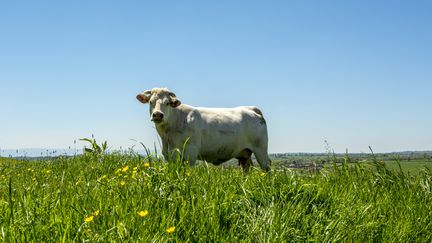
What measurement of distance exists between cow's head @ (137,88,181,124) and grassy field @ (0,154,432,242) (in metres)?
6.29

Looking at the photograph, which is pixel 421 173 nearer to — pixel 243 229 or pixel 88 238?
pixel 243 229

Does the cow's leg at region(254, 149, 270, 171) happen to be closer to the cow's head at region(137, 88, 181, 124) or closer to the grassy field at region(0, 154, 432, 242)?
the cow's head at region(137, 88, 181, 124)

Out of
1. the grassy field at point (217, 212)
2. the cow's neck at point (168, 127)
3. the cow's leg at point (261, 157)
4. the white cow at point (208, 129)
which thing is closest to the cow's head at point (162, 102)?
the white cow at point (208, 129)

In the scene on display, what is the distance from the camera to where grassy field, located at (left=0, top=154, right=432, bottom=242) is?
3.29 m

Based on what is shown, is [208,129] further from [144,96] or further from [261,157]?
[261,157]

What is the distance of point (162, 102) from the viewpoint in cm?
1216

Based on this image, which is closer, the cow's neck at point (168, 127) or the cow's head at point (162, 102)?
the cow's head at point (162, 102)

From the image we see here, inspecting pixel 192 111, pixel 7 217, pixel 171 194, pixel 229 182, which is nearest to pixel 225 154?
pixel 192 111

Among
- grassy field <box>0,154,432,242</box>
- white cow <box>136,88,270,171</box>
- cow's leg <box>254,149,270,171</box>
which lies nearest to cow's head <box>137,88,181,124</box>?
white cow <box>136,88,270,171</box>

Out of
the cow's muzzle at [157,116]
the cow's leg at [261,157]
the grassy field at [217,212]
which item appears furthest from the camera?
the cow's leg at [261,157]

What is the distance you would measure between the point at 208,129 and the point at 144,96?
2053 mm

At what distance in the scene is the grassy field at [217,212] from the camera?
3.29 meters

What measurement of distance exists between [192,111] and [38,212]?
9.42 meters

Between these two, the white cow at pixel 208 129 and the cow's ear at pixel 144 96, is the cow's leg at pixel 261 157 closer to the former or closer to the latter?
the white cow at pixel 208 129
